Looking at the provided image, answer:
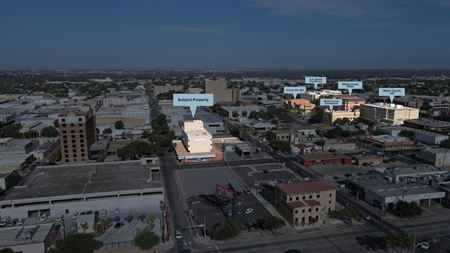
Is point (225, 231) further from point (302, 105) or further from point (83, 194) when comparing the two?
point (302, 105)

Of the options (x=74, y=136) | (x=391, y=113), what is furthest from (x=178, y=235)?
(x=391, y=113)

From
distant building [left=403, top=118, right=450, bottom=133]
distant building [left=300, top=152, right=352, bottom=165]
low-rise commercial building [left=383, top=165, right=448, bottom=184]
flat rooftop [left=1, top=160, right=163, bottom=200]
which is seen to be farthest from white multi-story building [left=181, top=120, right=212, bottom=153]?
distant building [left=403, top=118, right=450, bottom=133]

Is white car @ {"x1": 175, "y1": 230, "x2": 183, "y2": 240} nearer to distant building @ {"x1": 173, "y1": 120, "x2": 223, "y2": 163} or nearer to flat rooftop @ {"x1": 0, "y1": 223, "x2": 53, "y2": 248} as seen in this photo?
flat rooftop @ {"x1": 0, "y1": 223, "x2": 53, "y2": 248}

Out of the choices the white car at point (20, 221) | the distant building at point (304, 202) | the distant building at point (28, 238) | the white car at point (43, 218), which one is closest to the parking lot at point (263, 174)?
the distant building at point (304, 202)

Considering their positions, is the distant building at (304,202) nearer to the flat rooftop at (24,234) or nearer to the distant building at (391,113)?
the flat rooftop at (24,234)

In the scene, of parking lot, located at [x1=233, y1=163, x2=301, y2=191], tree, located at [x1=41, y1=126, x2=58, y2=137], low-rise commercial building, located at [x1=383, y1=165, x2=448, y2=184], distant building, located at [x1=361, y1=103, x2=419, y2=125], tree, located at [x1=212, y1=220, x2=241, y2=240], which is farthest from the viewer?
distant building, located at [x1=361, y1=103, x2=419, y2=125]

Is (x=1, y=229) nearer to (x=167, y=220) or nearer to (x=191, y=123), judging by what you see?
(x=167, y=220)
